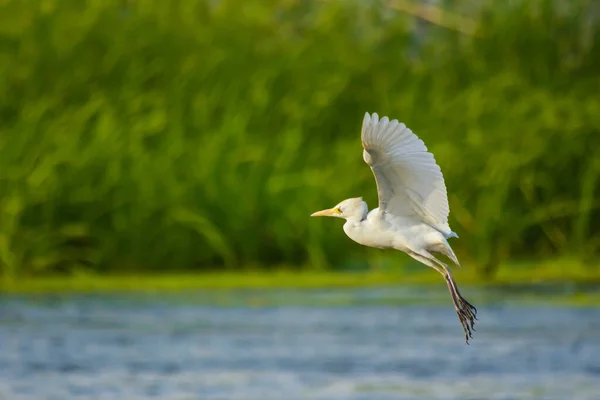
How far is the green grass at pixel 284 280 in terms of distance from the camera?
10.3 m

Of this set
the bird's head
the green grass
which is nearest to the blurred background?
the green grass

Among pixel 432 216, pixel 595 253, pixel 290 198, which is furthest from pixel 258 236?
pixel 432 216

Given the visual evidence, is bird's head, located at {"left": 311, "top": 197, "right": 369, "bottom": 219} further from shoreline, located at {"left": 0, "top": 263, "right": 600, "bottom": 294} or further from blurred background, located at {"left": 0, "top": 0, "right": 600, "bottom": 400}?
shoreline, located at {"left": 0, "top": 263, "right": 600, "bottom": 294}

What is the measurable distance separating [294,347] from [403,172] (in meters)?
4.33

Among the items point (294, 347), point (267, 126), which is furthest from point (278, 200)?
point (294, 347)

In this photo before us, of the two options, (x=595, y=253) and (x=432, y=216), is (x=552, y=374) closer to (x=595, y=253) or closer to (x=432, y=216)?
(x=595, y=253)

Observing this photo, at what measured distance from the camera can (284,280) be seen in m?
10.4

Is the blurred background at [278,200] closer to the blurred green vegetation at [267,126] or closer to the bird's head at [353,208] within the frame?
the blurred green vegetation at [267,126]

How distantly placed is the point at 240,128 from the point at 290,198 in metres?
0.73

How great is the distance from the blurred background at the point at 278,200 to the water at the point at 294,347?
0.9 inches

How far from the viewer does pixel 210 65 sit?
12266 millimetres

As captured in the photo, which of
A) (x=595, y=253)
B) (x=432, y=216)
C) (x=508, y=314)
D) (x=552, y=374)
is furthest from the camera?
(x=595, y=253)

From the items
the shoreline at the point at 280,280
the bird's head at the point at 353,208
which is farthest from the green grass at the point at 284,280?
the bird's head at the point at 353,208

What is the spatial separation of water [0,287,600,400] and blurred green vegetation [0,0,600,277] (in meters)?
0.38
